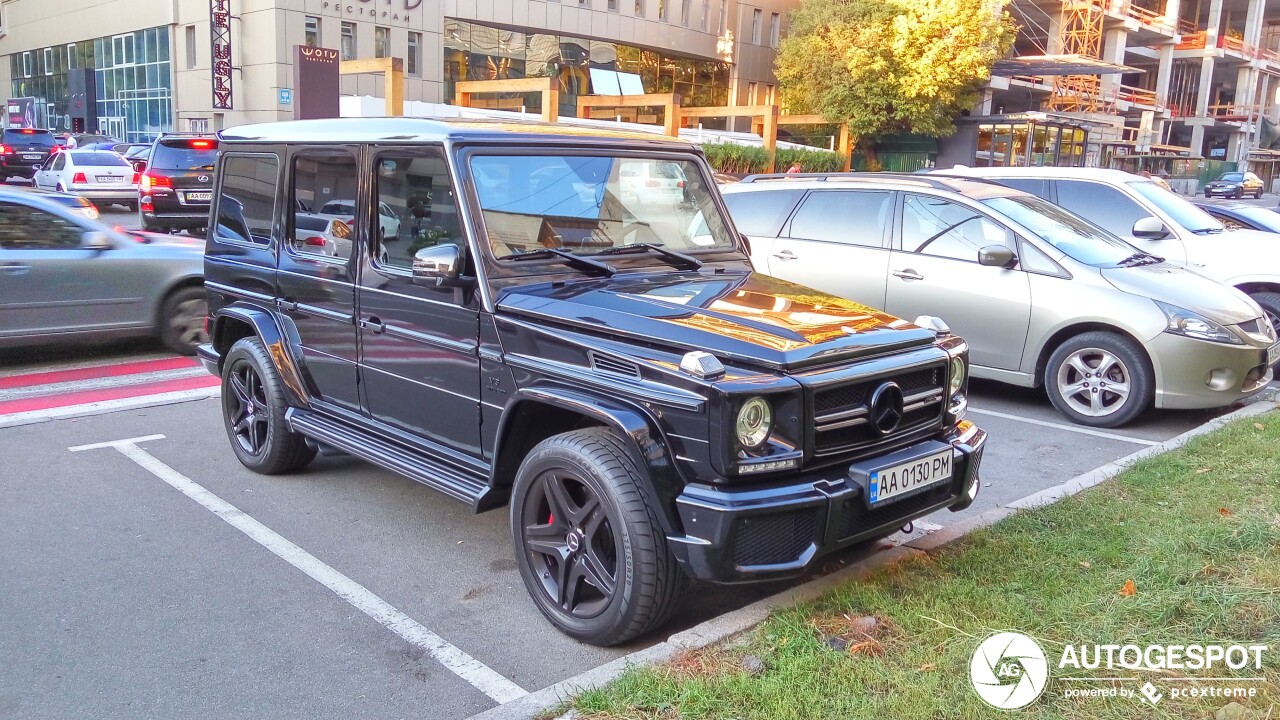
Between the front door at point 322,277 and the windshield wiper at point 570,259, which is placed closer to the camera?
the windshield wiper at point 570,259

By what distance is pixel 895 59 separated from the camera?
36094 millimetres

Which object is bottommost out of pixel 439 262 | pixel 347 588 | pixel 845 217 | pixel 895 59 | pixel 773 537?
pixel 347 588

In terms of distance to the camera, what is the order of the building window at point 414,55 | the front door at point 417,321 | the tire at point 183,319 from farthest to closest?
the building window at point 414,55 < the tire at point 183,319 < the front door at point 417,321

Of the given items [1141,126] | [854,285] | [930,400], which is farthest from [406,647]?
[1141,126]

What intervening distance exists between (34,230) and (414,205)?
17.9 ft

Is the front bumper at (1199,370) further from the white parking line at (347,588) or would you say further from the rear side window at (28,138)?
the rear side window at (28,138)

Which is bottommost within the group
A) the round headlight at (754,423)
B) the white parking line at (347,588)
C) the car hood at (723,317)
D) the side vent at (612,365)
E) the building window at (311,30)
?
the white parking line at (347,588)

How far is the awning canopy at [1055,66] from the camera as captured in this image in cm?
3519

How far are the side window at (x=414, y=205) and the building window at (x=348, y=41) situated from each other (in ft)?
111

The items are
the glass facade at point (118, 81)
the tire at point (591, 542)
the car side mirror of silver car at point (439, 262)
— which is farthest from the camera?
the glass facade at point (118, 81)

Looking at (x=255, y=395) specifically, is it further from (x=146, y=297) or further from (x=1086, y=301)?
(x=1086, y=301)

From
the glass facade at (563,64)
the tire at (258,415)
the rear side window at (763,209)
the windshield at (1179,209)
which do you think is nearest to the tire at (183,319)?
the tire at (258,415)

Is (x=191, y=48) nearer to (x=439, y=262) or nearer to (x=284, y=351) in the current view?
(x=284, y=351)

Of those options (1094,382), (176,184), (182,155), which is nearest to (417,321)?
(1094,382)
